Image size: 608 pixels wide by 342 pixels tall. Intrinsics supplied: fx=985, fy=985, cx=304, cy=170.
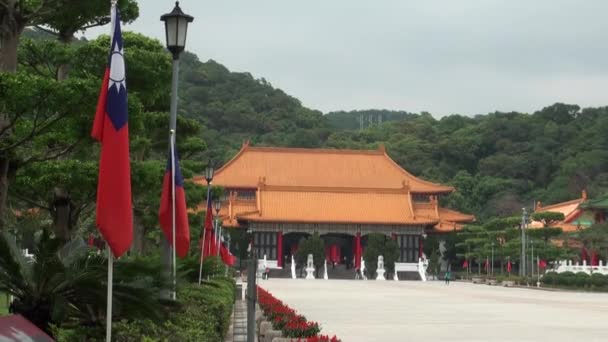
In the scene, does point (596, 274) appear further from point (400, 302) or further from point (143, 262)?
point (143, 262)

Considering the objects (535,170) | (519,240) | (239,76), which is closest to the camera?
(519,240)

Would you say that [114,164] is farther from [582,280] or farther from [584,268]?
[584,268]

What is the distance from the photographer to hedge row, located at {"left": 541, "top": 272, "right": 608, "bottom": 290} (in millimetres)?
52562

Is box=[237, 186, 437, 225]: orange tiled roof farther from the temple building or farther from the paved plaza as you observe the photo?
the paved plaza

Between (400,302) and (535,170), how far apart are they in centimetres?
7310

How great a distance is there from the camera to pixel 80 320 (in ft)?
32.5

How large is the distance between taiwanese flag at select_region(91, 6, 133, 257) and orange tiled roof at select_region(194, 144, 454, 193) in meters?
65.9

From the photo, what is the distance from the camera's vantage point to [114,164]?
8.30m

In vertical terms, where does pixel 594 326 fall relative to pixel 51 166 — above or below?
below

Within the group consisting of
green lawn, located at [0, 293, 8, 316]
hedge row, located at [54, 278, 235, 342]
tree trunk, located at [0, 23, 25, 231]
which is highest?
tree trunk, located at [0, 23, 25, 231]

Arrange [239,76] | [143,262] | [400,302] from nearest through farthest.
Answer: [143,262]
[400,302]
[239,76]

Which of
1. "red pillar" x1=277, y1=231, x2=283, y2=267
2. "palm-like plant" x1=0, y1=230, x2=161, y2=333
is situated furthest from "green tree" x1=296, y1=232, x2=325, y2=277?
"palm-like plant" x1=0, y1=230, x2=161, y2=333

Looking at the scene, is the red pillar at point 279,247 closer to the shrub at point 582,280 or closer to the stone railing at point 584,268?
the stone railing at point 584,268

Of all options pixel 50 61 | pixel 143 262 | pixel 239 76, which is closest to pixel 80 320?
pixel 143 262
